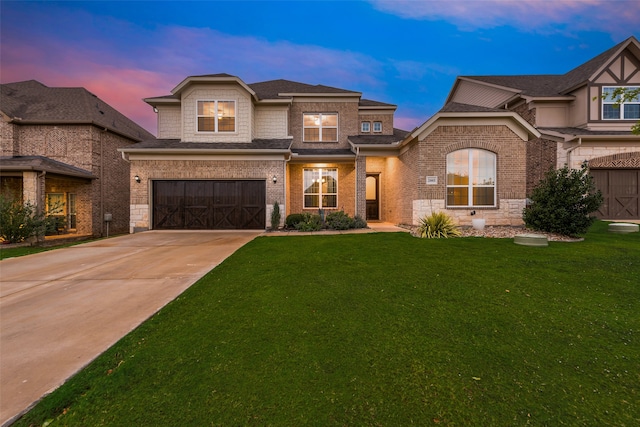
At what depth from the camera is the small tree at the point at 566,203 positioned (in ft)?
26.3

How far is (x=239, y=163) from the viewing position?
12258 millimetres

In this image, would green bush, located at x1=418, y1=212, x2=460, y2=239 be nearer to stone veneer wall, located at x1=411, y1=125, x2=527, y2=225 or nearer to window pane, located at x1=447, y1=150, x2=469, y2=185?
stone veneer wall, located at x1=411, y1=125, x2=527, y2=225

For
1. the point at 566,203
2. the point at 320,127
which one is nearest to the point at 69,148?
the point at 320,127

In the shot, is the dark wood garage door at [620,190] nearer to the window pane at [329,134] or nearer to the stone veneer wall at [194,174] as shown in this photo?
the window pane at [329,134]

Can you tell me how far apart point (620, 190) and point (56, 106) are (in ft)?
98.6

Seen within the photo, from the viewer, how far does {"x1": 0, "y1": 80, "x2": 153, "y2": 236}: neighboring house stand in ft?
44.7

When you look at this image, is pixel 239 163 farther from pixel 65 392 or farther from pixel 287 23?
pixel 287 23

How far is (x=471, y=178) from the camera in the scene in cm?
1084

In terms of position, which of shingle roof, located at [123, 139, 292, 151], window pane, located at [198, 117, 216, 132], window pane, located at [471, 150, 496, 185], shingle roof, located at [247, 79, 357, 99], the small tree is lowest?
the small tree

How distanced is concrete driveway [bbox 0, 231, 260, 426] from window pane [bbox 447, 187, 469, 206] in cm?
→ 851

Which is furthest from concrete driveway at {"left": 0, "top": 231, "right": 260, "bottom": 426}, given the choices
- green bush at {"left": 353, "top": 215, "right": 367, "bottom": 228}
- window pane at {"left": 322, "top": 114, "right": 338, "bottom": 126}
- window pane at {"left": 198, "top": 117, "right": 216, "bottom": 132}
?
window pane at {"left": 322, "top": 114, "right": 338, "bottom": 126}

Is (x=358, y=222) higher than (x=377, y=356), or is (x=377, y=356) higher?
(x=358, y=222)

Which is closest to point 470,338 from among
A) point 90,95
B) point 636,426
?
point 636,426

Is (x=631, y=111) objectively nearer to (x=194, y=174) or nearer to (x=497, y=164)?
(x=497, y=164)
